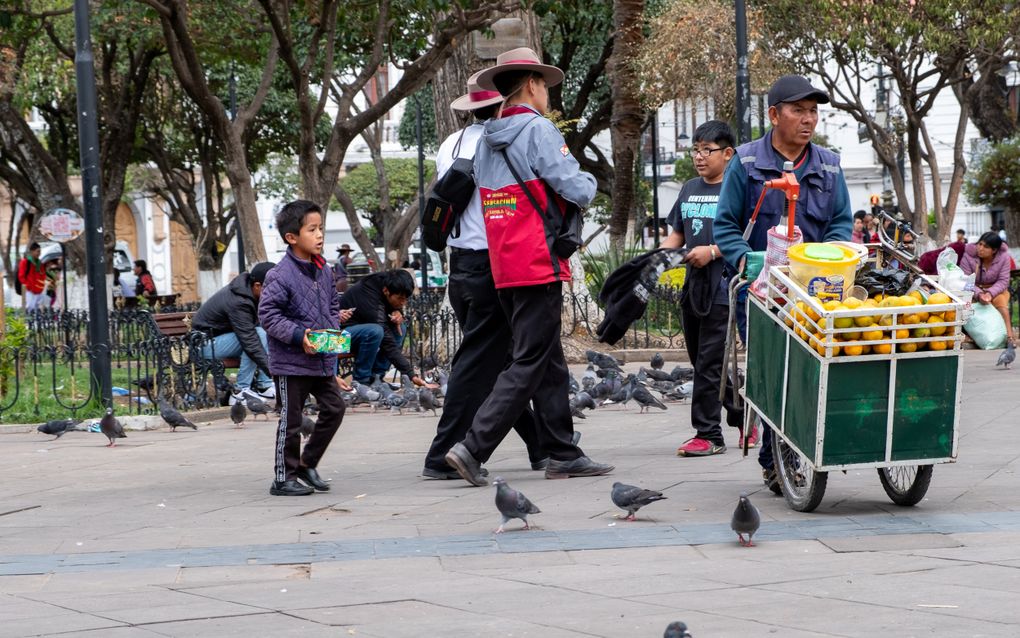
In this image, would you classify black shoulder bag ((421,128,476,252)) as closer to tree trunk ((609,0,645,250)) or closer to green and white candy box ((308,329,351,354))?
green and white candy box ((308,329,351,354))

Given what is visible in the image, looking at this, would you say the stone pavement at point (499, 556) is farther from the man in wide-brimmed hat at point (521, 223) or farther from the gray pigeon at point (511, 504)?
the man in wide-brimmed hat at point (521, 223)

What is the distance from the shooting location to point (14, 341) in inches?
479

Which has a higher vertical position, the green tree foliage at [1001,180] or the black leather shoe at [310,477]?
the green tree foliage at [1001,180]

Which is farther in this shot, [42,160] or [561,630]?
[42,160]

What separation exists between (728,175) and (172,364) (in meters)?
6.77

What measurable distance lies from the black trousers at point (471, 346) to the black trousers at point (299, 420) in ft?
1.88

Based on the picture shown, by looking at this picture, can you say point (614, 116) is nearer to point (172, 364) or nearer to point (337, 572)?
point (172, 364)

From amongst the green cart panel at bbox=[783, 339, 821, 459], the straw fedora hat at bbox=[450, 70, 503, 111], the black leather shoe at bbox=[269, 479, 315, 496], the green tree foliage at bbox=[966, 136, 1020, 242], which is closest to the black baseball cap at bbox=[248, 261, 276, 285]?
the black leather shoe at bbox=[269, 479, 315, 496]

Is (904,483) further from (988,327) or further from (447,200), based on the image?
(988,327)

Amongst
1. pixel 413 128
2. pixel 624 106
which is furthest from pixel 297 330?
pixel 413 128

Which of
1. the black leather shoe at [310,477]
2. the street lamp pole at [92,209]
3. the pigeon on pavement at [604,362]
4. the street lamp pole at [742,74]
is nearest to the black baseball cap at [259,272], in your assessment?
the street lamp pole at [92,209]

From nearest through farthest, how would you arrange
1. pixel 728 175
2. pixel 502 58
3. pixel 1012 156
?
pixel 728 175, pixel 502 58, pixel 1012 156

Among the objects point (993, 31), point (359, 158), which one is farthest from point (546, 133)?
point (359, 158)

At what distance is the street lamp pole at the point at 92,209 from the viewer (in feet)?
37.9
